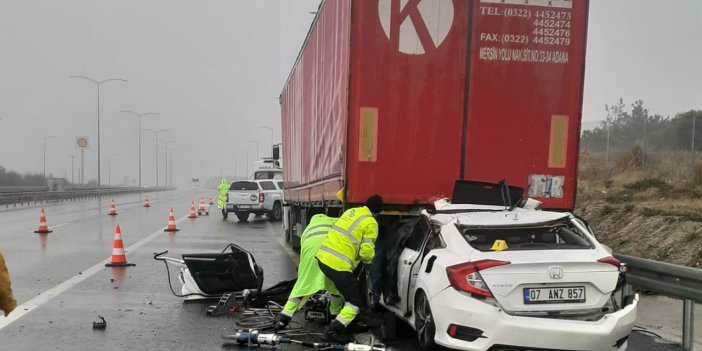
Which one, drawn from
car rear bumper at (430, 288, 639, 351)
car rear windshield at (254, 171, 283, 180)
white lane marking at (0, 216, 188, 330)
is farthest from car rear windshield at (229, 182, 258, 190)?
car rear bumper at (430, 288, 639, 351)

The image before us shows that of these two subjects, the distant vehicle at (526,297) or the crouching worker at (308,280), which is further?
the crouching worker at (308,280)

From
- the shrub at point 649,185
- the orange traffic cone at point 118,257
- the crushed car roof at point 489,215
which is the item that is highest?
the crushed car roof at point 489,215

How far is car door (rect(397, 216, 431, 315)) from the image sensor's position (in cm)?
595

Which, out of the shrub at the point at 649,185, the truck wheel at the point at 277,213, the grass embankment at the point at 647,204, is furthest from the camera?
the truck wheel at the point at 277,213

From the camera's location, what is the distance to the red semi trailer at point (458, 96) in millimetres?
6883

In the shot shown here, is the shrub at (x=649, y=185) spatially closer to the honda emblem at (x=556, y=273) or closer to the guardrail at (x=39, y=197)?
the honda emblem at (x=556, y=273)

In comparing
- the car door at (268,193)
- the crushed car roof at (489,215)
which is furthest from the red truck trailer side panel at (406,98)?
the car door at (268,193)

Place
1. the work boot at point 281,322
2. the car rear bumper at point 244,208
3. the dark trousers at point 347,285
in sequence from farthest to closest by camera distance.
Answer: the car rear bumper at point 244,208, the work boot at point 281,322, the dark trousers at point 347,285

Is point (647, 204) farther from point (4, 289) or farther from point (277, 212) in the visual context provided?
point (277, 212)

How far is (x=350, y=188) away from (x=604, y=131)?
29.0m

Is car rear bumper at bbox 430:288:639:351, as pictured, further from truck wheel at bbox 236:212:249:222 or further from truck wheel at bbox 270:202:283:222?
truck wheel at bbox 236:212:249:222

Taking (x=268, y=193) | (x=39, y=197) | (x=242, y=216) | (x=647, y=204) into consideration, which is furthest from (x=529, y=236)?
(x=39, y=197)

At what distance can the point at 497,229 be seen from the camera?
567 cm

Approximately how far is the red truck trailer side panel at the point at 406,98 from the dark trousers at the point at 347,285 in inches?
41.6
